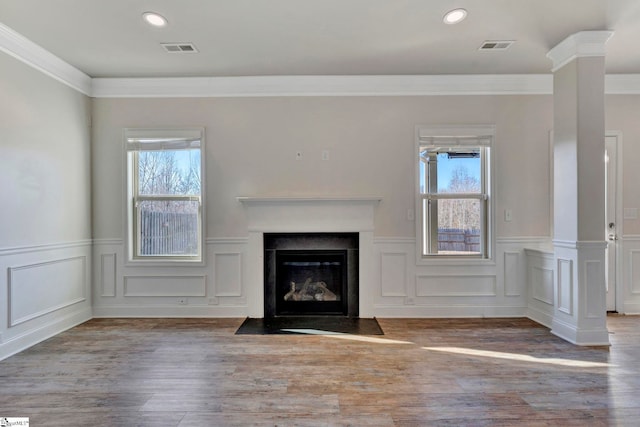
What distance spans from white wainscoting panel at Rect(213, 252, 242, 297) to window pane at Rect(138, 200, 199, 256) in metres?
0.33

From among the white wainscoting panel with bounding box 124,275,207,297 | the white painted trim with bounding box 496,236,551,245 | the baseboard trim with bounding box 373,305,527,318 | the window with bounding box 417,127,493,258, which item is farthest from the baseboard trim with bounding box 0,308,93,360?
the white painted trim with bounding box 496,236,551,245

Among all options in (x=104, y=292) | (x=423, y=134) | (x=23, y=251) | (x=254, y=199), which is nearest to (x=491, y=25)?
(x=423, y=134)

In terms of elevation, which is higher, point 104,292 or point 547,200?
point 547,200

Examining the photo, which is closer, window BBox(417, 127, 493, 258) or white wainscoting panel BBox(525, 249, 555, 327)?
white wainscoting panel BBox(525, 249, 555, 327)

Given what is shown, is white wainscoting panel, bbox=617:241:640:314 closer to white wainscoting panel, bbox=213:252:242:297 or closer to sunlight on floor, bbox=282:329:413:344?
sunlight on floor, bbox=282:329:413:344

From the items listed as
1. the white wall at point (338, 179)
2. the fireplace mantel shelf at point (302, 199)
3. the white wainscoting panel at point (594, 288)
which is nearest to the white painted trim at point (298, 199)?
the fireplace mantel shelf at point (302, 199)

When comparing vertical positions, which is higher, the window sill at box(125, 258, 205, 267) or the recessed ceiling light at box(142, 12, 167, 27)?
the recessed ceiling light at box(142, 12, 167, 27)

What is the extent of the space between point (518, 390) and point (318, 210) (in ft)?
8.25

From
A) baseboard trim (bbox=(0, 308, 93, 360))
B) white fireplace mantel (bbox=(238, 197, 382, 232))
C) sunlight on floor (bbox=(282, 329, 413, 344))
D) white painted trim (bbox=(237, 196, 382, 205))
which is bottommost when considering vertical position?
sunlight on floor (bbox=(282, 329, 413, 344))

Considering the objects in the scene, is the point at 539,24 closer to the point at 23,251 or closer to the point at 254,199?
the point at 254,199

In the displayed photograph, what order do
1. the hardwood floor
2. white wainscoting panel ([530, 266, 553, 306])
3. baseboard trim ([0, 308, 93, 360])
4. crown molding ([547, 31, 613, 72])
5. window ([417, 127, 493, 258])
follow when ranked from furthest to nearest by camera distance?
1. window ([417, 127, 493, 258])
2. white wainscoting panel ([530, 266, 553, 306])
3. crown molding ([547, 31, 613, 72])
4. baseboard trim ([0, 308, 93, 360])
5. the hardwood floor

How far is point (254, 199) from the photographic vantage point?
415cm

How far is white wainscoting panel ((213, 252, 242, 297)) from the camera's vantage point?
4320 mm

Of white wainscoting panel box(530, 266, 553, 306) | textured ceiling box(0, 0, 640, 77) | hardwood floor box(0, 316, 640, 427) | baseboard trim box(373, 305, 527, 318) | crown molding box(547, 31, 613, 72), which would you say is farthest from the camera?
baseboard trim box(373, 305, 527, 318)
